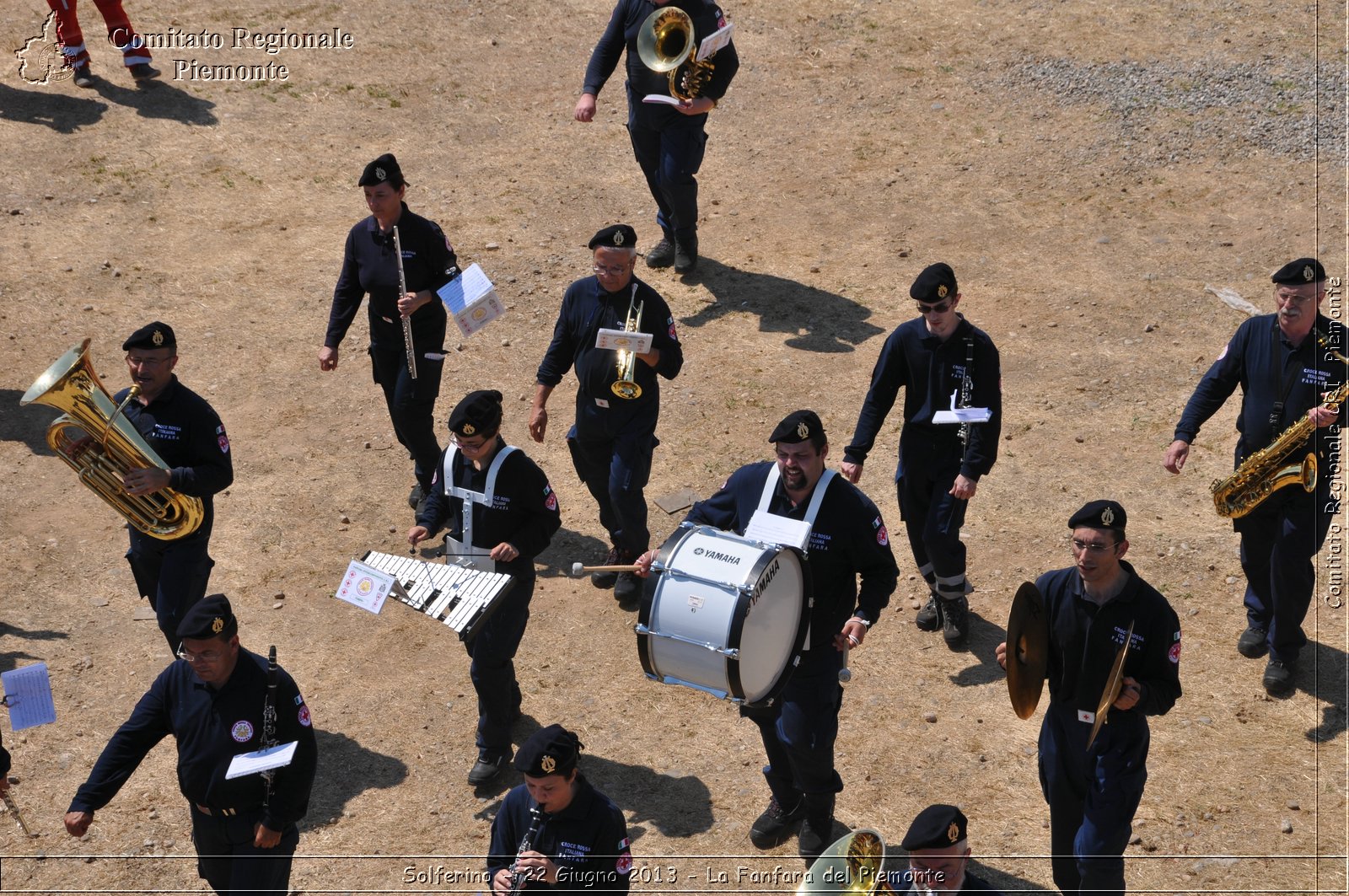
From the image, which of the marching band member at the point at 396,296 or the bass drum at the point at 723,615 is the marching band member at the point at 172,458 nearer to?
the marching band member at the point at 396,296

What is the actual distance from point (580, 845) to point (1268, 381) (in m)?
5.02

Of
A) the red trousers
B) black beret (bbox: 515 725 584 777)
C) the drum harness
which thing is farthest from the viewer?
the red trousers

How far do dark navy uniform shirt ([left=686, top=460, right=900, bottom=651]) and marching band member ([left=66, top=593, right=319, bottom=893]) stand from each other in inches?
87.9

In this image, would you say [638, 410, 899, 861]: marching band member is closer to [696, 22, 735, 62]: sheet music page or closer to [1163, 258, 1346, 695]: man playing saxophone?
[1163, 258, 1346, 695]: man playing saxophone

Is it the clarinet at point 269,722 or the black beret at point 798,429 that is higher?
the black beret at point 798,429

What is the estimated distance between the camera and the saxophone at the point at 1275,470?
834cm

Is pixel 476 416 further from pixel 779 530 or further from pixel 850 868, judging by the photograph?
pixel 850 868

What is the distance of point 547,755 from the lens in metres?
5.95

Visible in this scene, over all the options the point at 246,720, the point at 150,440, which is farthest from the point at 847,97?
the point at 246,720

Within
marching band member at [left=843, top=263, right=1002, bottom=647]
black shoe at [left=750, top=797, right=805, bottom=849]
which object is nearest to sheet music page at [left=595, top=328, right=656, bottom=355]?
marching band member at [left=843, top=263, right=1002, bottom=647]

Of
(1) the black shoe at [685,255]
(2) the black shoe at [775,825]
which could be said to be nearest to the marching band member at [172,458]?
(2) the black shoe at [775,825]

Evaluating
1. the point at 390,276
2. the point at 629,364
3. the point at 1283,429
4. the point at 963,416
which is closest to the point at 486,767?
the point at 629,364

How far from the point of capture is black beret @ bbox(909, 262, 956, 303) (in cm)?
864

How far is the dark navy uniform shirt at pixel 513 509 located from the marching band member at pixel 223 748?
5.39 ft
